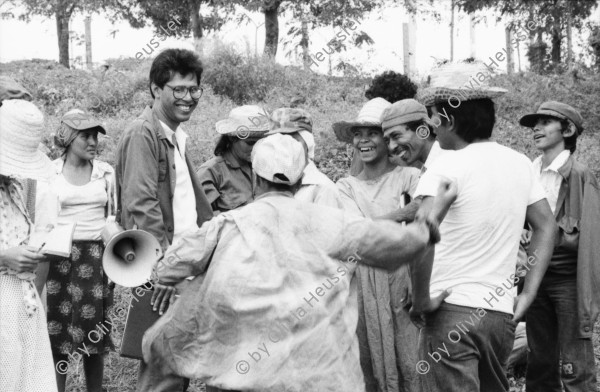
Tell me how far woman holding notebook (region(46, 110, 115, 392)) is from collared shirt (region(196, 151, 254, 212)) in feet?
3.26

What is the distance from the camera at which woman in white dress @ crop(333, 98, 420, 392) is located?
4.44m

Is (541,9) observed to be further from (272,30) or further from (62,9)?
(62,9)

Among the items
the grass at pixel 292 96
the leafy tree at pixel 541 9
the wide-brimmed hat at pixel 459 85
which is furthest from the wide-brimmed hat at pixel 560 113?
the leafy tree at pixel 541 9

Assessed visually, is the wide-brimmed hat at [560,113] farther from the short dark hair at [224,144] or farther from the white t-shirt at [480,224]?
the white t-shirt at [480,224]

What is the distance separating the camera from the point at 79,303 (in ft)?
17.9

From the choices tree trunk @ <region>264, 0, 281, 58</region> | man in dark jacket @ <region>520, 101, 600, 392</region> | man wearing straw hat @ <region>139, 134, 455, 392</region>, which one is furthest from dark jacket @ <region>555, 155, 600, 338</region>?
tree trunk @ <region>264, 0, 281, 58</region>

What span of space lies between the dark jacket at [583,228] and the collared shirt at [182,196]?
2.21 meters

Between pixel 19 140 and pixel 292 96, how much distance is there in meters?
10.4

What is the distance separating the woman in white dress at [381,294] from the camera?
14.6ft

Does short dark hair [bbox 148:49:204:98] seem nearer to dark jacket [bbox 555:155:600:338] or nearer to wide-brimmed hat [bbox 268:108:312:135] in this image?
wide-brimmed hat [bbox 268:108:312:135]

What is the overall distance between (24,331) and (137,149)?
3.32 feet

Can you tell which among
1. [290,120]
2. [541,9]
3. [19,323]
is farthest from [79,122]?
Answer: [541,9]

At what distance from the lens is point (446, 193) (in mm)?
3102

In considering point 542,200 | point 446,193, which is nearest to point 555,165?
point 542,200
